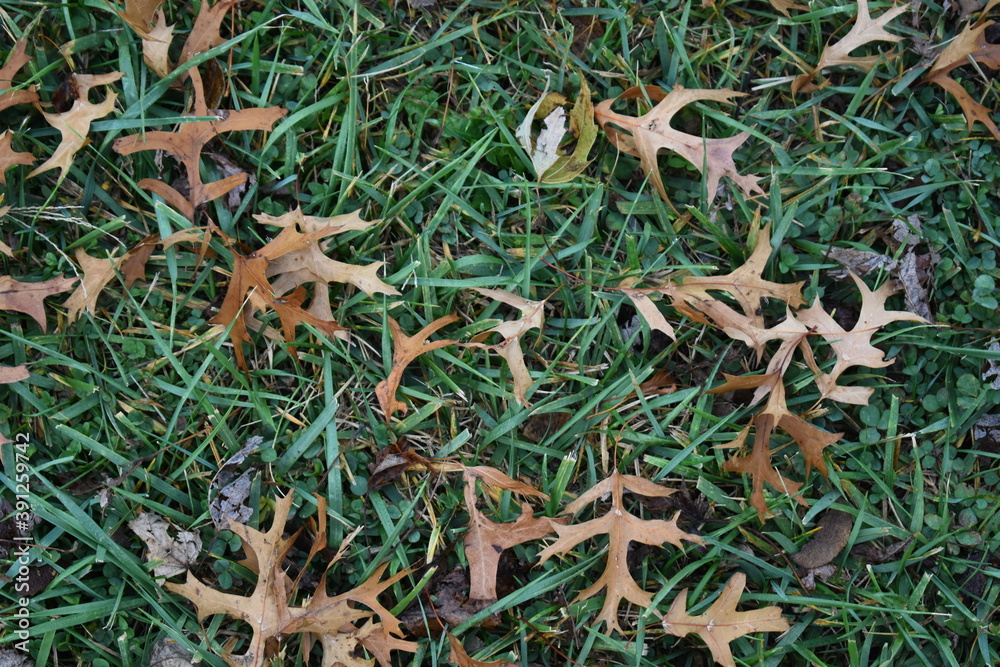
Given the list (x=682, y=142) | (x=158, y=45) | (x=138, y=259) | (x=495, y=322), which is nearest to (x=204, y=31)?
(x=158, y=45)

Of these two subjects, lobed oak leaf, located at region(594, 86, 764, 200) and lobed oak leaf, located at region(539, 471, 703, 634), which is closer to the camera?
lobed oak leaf, located at region(539, 471, 703, 634)

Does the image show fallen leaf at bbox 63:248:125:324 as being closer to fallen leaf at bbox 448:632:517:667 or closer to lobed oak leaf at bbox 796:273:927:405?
fallen leaf at bbox 448:632:517:667

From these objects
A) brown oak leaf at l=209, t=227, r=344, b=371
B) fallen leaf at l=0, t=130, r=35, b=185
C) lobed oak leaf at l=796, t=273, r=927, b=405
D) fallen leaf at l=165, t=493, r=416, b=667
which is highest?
fallen leaf at l=0, t=130, r=35, b=185

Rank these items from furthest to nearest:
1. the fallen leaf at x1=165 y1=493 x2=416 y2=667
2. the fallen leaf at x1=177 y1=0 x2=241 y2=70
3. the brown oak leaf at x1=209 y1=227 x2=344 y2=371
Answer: the fallen leaf at x1=177 y1=0 x2=241 y2=70
the brown oak leaf at x1=209 y1=227 x2=344 y2=371
the fallen leaf at x1=165 y1=493 x2=416 y2=667

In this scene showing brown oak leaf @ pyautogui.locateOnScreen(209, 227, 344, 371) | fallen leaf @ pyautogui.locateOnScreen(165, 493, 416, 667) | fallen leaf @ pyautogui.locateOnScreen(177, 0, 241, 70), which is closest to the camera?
fallen leaf @ pyautogui.locateOnScreen(165, 493, 416, 667)

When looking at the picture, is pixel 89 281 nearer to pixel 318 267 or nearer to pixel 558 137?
pixel 318 267

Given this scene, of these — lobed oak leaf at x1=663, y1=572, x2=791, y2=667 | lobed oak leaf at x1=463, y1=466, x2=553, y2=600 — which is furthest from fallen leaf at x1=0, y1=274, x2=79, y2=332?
lobed oak leaf at x1=663, y1=572, x2=791, y2=667

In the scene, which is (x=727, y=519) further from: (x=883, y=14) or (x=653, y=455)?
(x=883, y=14)
